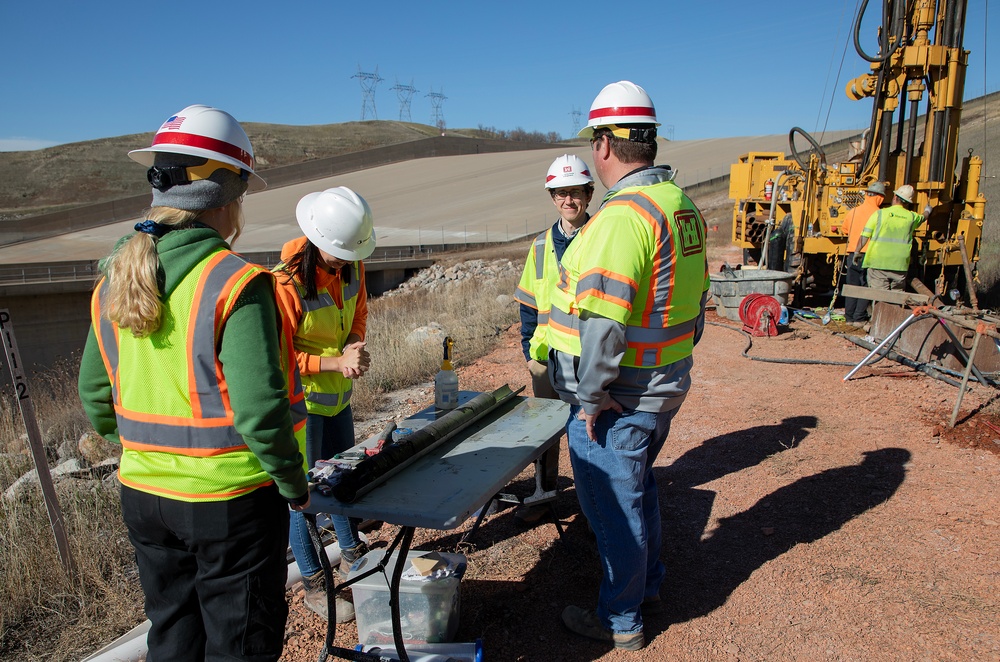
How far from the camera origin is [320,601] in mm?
3045

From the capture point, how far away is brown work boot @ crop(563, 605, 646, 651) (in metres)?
2.67

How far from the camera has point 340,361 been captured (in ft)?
9.36

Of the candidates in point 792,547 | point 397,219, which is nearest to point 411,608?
point 792,547

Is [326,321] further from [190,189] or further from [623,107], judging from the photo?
[623,107]

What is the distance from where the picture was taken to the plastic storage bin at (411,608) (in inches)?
104

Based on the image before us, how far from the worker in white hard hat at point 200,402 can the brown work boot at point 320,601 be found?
3.71 feet

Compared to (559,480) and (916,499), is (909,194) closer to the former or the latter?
(916,499)

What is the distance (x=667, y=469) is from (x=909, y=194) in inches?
248

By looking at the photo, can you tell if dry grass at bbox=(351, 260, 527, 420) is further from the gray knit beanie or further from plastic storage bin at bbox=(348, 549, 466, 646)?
the gray knit beanie

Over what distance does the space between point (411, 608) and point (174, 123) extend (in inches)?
77.1

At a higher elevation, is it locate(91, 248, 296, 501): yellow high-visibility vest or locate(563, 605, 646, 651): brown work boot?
locate(91, 248, 296, 501): yellow high-visibility vest

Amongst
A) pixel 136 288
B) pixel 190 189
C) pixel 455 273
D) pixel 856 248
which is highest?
pixel 190 189

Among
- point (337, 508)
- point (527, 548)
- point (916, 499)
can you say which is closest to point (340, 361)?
point (337, 508)

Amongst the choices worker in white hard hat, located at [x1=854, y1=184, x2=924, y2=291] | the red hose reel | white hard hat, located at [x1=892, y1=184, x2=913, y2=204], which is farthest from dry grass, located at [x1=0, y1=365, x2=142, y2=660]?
white hard hat, located at [x1=892, y1=184, x2=913, y2=204]
